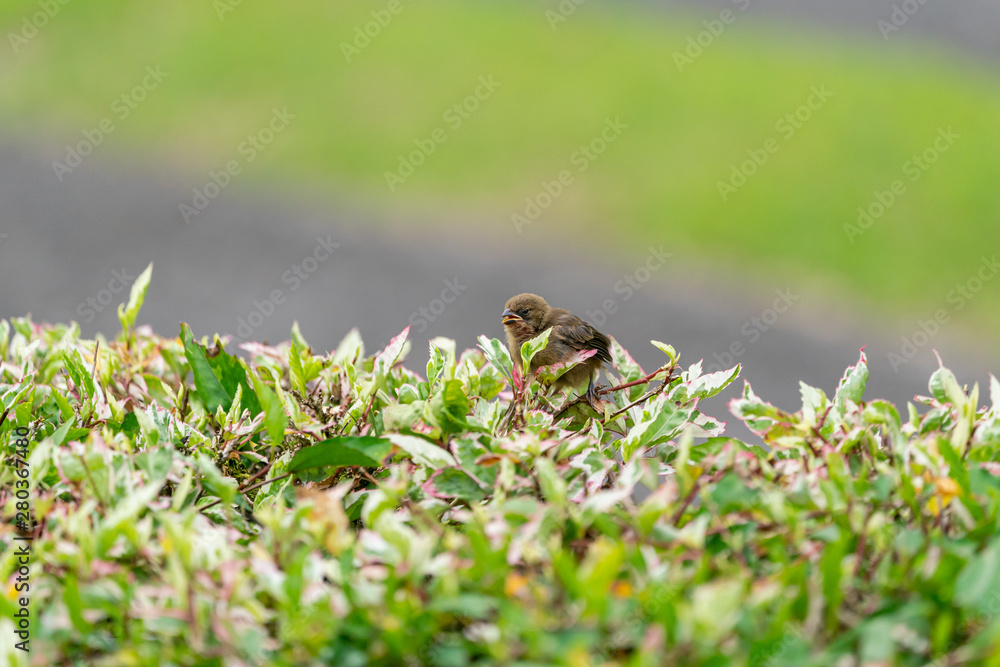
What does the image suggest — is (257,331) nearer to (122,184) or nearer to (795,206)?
(122,184)

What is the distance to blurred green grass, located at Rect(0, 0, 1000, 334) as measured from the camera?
10492 mm

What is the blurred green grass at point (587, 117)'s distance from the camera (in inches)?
413

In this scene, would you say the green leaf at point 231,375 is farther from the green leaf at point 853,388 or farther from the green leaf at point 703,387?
the green leaf at point 853,388

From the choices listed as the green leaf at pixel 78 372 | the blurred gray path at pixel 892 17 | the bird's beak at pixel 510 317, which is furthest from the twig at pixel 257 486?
the blurred gray path at pixel 892 17

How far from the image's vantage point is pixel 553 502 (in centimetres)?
193

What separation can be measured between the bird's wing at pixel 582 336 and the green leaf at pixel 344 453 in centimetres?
175

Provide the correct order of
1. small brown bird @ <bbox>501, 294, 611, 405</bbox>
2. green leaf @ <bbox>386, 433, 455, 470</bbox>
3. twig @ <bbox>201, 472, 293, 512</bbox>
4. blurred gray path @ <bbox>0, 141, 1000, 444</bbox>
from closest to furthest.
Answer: green leaf @ <bbox>386, 433, 455, 470</bbox> → twig @ <bbox>201, 472, 293, 512</bbox> → small brown bird @ <bbox>501, 294, 611, 405</bbox> → blurred gray path @ <bbox>0, 141, 1000, 444</bbox>

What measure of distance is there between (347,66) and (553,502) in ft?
41.9

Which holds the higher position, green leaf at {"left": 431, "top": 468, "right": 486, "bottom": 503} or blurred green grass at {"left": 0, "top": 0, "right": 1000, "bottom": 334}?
blurred green grass at {"left": 0, "top": 0, "right": 1000, "bottom": 334}

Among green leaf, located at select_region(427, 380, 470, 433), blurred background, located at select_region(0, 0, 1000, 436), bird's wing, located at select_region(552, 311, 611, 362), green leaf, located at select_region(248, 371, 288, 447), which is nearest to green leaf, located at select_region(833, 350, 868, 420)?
green leaf, located at select_region(427, 380, 470, 433)

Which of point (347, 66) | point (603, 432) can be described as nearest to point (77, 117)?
point (347, 66)

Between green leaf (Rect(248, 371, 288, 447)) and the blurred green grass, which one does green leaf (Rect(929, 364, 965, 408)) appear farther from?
the blurred green grass

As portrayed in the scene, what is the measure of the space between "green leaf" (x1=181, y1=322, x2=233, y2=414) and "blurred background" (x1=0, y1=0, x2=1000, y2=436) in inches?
237

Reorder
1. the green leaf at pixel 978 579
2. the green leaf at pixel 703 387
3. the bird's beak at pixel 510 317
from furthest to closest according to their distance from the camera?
the bird's beak at pixel 510 317 < the green leaf at pixel 703 387 < the green leaf at pixel 978 579
